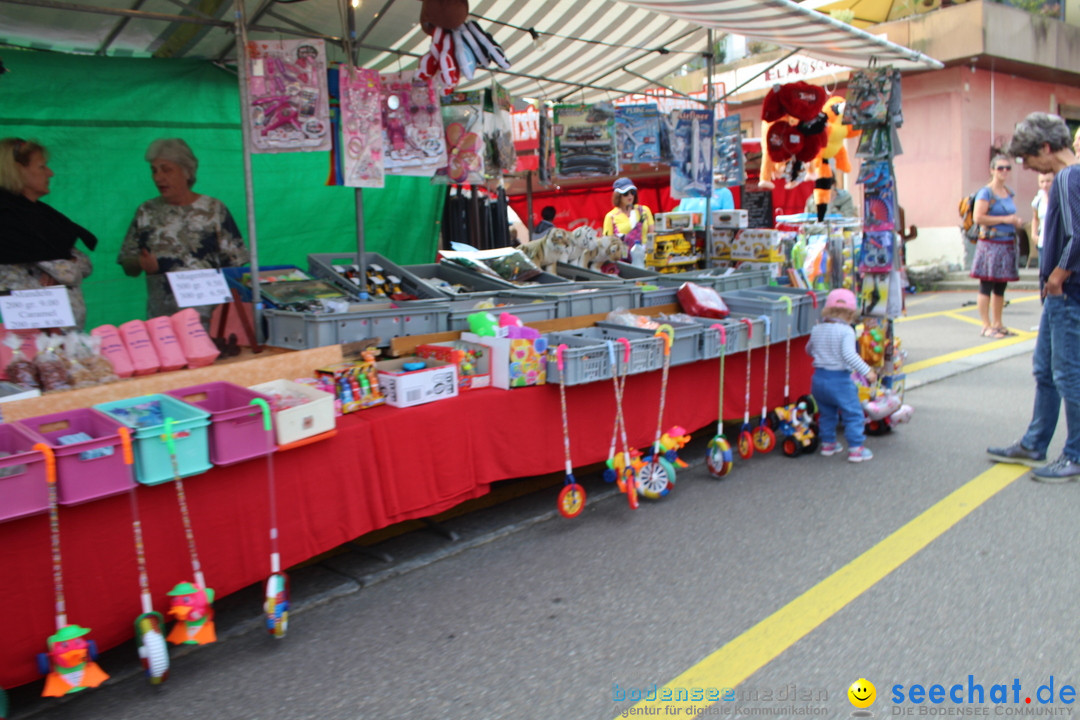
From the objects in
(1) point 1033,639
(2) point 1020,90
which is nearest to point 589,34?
(1) point 1033,639

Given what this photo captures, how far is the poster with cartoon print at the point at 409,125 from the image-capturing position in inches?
190

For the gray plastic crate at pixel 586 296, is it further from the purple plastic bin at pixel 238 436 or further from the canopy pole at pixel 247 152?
the purple plastic bin at pixel 238 436

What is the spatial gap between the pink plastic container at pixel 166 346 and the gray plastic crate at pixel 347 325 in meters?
0.59

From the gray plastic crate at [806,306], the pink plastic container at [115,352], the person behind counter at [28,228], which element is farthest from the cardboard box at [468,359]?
the gray plastic crate at [806,306]

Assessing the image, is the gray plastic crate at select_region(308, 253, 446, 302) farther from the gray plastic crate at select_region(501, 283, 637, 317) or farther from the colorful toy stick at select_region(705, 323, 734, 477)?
the colorful toy stick at select_region(705, 323, 734, 477)

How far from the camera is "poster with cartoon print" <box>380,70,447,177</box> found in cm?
482

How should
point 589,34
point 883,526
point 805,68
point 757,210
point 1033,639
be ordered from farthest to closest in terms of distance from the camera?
point 805,68
point 757,210
point 589,34
point 883,526
point 1033,639

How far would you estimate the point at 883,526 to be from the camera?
4207mm

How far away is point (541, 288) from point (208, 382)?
2.46 metres

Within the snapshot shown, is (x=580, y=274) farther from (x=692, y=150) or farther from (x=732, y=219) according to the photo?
(x=732, y=219)

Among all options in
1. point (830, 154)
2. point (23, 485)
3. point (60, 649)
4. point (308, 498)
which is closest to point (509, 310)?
point (308, 498)

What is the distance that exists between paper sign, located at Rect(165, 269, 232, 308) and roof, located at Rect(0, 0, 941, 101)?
1344 mm

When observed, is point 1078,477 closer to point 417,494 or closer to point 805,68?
point 417,494

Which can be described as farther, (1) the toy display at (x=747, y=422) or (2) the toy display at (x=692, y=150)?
(2) the toy display at (x=692, y=150)
